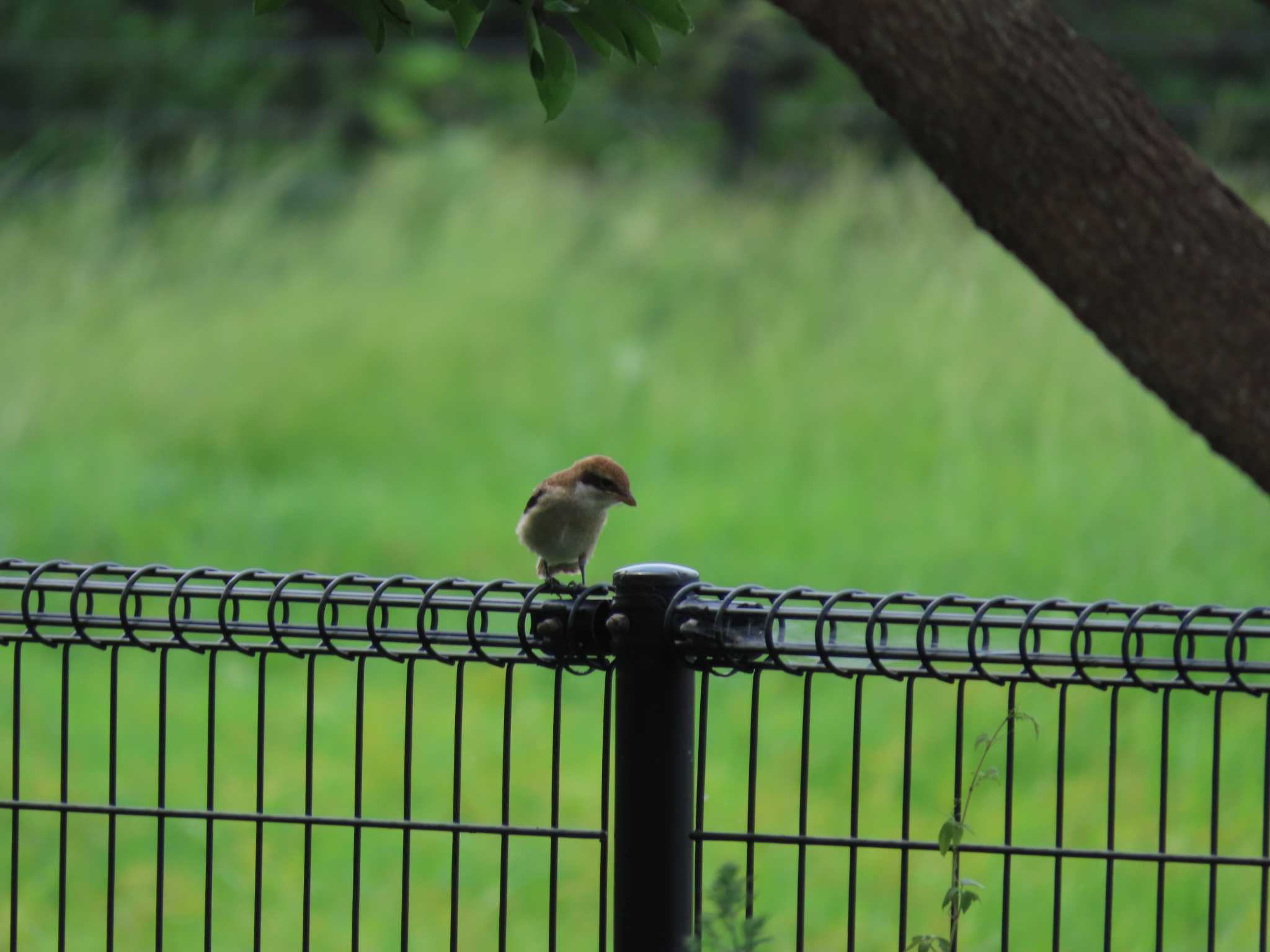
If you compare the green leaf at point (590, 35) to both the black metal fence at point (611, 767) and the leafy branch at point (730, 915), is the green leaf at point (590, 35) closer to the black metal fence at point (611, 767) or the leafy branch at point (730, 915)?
the black metal fence at point (611, 767)

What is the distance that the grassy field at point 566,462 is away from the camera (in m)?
3.91

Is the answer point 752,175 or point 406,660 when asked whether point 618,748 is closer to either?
point 406,660

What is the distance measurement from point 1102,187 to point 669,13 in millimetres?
756

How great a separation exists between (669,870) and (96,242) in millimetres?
7912

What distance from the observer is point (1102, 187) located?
2.15m

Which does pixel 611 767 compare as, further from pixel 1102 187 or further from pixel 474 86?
pixel 474 86

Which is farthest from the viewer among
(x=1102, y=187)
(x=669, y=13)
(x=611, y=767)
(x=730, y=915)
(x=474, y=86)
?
(x=474, y=86)

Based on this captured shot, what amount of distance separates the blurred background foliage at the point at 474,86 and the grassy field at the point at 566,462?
7.24ft

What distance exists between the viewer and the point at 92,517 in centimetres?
616

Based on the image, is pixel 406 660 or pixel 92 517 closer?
pixel 406 660

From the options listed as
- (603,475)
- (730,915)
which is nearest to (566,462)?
(603,475)

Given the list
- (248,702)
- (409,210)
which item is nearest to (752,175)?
(409,210)

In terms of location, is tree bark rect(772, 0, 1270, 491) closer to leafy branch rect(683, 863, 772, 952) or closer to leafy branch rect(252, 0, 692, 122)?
leafy branch rect(252, 0, 692, 122)

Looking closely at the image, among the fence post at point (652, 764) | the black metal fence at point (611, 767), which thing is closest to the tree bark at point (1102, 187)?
the black metal fence at point (611, 767)
